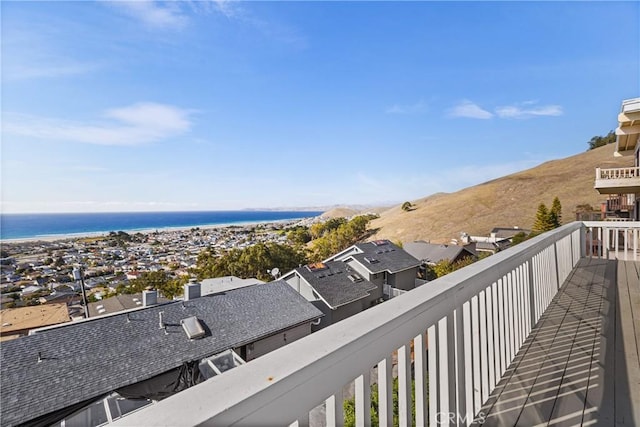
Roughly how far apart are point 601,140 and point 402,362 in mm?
65891

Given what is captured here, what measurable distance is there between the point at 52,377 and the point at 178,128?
17.4 m

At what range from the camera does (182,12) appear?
9.42m

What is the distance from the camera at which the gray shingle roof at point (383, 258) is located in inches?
610

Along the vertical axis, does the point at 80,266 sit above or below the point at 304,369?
below

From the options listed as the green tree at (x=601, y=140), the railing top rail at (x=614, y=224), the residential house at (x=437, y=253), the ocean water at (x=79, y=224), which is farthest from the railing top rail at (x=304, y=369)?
the ocean water at (x=79, y=224)

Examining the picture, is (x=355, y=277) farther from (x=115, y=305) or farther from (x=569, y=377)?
(x=569, y=377)

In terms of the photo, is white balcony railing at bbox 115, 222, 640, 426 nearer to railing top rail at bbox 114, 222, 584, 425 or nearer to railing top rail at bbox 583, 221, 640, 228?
railing top rail at bbox 114, 222, 584, 425

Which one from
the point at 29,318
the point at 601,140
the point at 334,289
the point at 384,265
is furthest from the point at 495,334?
the point at 601,140

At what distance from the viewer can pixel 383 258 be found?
54.4 ft

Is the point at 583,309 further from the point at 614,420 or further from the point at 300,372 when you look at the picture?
the point at 300,372

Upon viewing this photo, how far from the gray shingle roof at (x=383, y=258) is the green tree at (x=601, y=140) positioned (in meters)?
49.8

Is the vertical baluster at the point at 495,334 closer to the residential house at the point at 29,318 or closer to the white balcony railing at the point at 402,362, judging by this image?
the white balcony railing at the point at 402,362

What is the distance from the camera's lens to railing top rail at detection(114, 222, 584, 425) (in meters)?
0.40

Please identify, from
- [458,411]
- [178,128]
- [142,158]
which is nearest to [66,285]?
[142,158]
